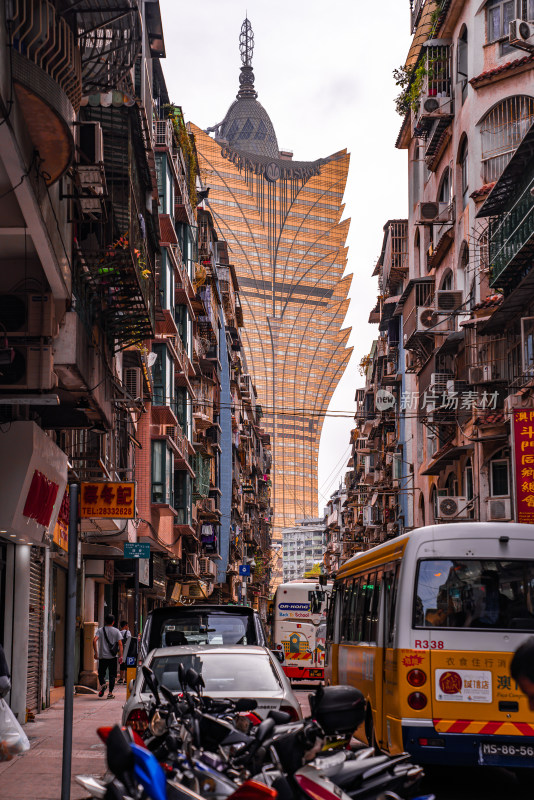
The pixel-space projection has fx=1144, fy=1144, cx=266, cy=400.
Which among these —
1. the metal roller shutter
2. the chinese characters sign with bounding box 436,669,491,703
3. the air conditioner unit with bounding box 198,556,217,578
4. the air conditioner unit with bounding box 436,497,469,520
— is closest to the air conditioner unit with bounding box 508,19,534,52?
the air conditioner unit with bounding box 436,497,469,520

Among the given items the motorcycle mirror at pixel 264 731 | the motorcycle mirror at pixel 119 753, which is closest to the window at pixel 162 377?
the motorcycle mirror at pixel 264 731

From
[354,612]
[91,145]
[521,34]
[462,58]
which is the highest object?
[462,58]

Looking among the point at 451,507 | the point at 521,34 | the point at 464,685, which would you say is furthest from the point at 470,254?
the point at 464,685

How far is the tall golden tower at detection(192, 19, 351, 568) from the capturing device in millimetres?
179500

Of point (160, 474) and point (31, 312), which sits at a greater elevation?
point (160, 474)

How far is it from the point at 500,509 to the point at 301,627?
9.47 m

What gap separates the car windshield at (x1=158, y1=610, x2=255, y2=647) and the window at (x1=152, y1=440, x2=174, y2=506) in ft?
68.6

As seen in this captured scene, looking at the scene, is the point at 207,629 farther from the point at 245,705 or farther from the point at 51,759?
the point at 245,705

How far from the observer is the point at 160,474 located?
3544cm

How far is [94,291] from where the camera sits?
593 inches

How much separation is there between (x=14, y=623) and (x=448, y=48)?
1179 inches

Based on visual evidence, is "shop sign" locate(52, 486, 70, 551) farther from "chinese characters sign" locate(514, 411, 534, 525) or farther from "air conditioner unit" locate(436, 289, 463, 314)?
"air conditioner unit" locate(436, 289, 463, 314)

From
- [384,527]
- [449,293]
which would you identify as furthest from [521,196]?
[384,527]

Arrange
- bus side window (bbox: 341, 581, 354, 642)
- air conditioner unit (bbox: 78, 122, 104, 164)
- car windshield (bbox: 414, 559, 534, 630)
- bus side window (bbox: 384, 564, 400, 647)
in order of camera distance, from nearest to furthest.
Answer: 1. car windshield (bbox: 414, 559, 534, 630)
2. bus side window (bbox: 384, 564, 400, 647)
3. air conditioner unit (bbox: 78, 122, 104, 164)
4. bus side window (bbox: 341, 581, 354, 642)
